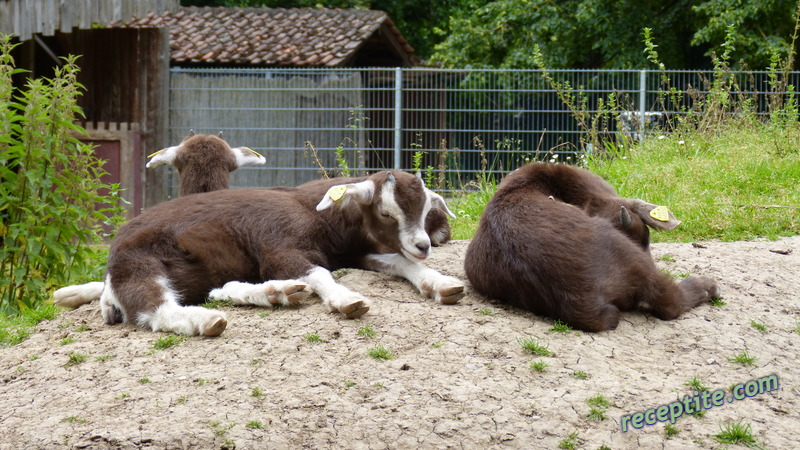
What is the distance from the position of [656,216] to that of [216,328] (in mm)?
2834

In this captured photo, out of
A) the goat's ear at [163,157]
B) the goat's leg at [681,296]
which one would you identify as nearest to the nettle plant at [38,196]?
the goat's ear at [163,157]

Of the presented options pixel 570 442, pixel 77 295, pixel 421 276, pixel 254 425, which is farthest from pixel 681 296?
pixel 77 295

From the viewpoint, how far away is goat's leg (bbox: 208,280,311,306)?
18.2ft

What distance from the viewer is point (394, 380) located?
15.6ft

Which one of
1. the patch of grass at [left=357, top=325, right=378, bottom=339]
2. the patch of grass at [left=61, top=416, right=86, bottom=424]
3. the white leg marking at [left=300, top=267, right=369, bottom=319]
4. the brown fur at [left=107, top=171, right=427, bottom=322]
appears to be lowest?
the patch of grass at [left=61, top=416, right=86, bottom=424]

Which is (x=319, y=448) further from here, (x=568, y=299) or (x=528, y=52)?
(x=528, y=52)

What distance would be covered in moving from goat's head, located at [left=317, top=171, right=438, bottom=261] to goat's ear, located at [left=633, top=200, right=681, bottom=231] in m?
1.41

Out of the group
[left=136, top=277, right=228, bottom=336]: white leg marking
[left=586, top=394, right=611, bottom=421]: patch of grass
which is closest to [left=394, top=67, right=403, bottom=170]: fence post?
[left=136, top=277, right=228, bottom=336]: white leg marking

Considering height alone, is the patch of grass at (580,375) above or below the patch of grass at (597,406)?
above

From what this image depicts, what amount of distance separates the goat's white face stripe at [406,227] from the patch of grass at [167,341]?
151cm

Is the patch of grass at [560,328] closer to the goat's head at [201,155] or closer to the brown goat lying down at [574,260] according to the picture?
the brown goat lying down at [574,260]

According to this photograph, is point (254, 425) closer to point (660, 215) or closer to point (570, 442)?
point (570, 442)

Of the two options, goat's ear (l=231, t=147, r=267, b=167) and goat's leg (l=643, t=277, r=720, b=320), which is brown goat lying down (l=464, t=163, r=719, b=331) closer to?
goat's leg (l=643, t=277, r=720, b=320)

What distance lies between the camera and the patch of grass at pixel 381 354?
5000 millimetres
